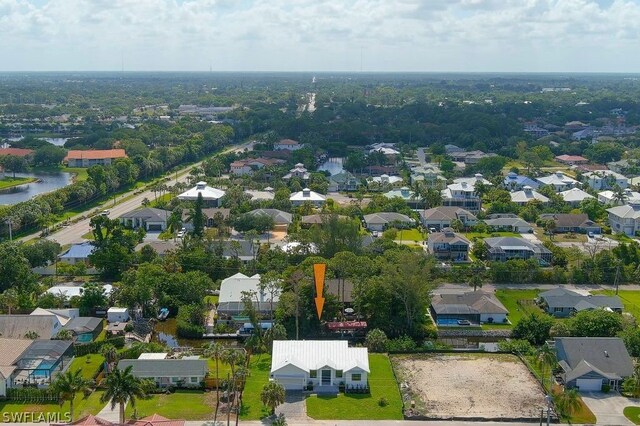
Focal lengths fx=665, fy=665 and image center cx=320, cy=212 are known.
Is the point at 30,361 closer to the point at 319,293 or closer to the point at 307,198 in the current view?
the point at 319,293

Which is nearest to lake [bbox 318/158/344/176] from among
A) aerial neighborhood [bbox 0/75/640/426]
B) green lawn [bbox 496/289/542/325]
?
aerial neighborhood [bbox 0/75/640/426]

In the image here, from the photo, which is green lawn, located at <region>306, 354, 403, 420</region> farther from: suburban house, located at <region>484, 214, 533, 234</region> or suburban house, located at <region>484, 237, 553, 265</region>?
suburban house, located at <region>484, 214, 533, 234</region>

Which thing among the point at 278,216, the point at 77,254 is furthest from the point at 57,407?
the point at 278,216

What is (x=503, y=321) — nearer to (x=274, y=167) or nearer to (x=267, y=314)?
(x=267, y=314)

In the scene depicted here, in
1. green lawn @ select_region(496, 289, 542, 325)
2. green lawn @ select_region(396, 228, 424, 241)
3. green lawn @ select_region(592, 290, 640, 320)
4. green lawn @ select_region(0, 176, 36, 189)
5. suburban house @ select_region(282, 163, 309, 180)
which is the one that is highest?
suburban house @ select_region(282, 163, 309, 180)

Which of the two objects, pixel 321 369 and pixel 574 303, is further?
pixel 574 303

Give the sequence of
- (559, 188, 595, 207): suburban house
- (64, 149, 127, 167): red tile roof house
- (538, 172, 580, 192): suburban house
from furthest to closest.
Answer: (64, 149, 127, 167): red tile roof house → (538, 172, 580, 192): suburban house → (559, 188, 595, 207): suburban house
